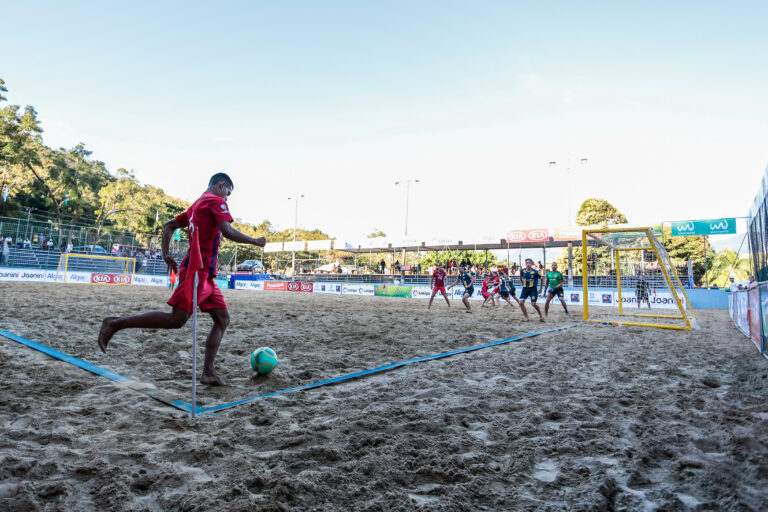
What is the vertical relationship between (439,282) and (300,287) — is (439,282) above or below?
above

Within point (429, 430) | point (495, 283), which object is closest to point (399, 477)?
point (429, 430)

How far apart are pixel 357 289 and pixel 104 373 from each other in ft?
80.3

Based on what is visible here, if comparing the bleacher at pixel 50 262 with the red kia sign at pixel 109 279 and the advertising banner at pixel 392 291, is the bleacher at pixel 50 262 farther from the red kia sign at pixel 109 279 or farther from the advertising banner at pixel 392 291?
the advertising banner at pixel 392 291

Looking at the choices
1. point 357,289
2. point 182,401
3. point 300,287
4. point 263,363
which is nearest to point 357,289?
point 357,289

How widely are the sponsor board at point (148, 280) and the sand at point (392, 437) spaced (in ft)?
80.3

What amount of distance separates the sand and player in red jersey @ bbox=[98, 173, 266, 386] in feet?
1.52

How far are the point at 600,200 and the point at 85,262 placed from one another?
46294mm

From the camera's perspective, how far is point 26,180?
32031 millimetres

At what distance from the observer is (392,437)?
2775 millimetres

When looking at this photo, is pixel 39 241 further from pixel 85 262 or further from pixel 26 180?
pixel 26 180

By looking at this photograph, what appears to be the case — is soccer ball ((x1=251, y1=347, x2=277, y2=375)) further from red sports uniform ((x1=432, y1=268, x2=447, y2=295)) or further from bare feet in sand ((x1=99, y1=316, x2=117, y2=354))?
red sports uniform ((x1=432, y1=268, x2=447, y2=295))

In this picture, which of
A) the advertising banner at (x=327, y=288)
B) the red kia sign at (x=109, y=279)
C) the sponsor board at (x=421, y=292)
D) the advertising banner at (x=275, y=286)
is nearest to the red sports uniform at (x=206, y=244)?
A: the sponsor board at (x=421, y=292)

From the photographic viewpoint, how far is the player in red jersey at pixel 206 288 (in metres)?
3.78

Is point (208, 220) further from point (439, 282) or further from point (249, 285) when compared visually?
point (249, 285)
